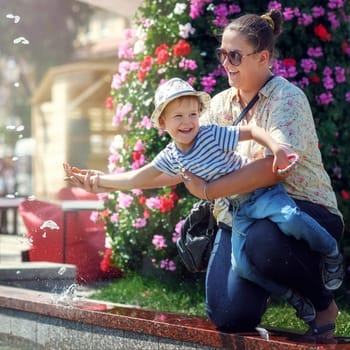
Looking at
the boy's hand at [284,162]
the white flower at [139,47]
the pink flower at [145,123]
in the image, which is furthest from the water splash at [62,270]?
the boy's hand at [284,162]

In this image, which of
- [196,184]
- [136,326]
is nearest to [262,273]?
[196,184]

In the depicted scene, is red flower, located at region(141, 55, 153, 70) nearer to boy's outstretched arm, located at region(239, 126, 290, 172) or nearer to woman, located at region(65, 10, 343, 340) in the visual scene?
woman, located at region(65, 10, 343, 340)

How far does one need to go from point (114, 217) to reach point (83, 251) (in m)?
1.34

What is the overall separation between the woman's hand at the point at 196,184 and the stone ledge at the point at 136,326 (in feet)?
1.93

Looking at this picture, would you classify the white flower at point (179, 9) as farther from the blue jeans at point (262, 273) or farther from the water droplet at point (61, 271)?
the blue jeans at point (262, 273)

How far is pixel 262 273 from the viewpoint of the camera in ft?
14.2

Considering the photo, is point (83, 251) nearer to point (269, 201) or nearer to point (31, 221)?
point (31, 221)

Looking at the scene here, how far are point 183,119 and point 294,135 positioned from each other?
0.48 m

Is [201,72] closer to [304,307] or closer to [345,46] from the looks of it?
[345,46]

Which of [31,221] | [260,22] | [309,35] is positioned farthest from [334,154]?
[31,221]

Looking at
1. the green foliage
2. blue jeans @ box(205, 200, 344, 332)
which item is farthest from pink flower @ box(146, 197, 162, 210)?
blue jeans @ box(205, 200, 344, 332)

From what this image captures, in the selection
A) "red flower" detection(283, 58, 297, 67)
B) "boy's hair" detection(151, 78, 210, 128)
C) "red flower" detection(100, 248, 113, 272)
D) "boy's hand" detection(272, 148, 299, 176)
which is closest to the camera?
"boy's hand" detection(272, 148, 299, 176)

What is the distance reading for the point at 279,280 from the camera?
435 centimetres

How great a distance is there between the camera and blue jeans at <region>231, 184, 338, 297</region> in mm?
4199
